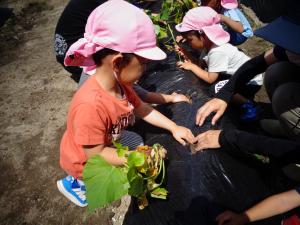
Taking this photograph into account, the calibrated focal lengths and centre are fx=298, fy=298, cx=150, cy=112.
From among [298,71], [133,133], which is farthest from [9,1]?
[298,71]

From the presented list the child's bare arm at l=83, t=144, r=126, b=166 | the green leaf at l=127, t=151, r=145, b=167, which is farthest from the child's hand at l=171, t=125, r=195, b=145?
the green leaf at l=127, t=151, r=145, b=167

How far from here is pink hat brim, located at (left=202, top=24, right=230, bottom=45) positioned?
2.39 meters

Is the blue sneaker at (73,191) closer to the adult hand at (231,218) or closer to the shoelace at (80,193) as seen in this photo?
the shoelace at (80,193)

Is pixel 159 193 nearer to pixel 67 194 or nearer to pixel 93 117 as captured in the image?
pixel 93 117

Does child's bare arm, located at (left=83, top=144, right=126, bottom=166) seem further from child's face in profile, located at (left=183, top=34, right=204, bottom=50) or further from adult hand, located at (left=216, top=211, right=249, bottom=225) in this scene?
child's face in profile, located at (left=183, top=34, right=204, bottom=50)

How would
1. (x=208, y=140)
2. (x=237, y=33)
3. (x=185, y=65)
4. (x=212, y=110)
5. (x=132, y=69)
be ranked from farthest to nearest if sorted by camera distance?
(x=237, y=33)
(x=185, y=65)
(x=212, y=110)
(x=208, y=140)
(x=132, y=69)

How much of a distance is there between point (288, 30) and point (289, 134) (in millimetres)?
875

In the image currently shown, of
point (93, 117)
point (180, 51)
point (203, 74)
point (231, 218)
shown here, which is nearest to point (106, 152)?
point (93, 117)

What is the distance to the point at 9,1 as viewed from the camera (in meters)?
6.18

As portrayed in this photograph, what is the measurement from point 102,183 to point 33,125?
224cm

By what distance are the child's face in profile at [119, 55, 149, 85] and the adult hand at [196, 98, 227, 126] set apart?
615mm

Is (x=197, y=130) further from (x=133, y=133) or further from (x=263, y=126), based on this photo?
(x=263, y=126)

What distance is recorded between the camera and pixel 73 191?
2307 mm

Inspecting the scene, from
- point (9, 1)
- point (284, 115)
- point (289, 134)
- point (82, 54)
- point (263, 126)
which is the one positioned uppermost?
point (82, 54)
